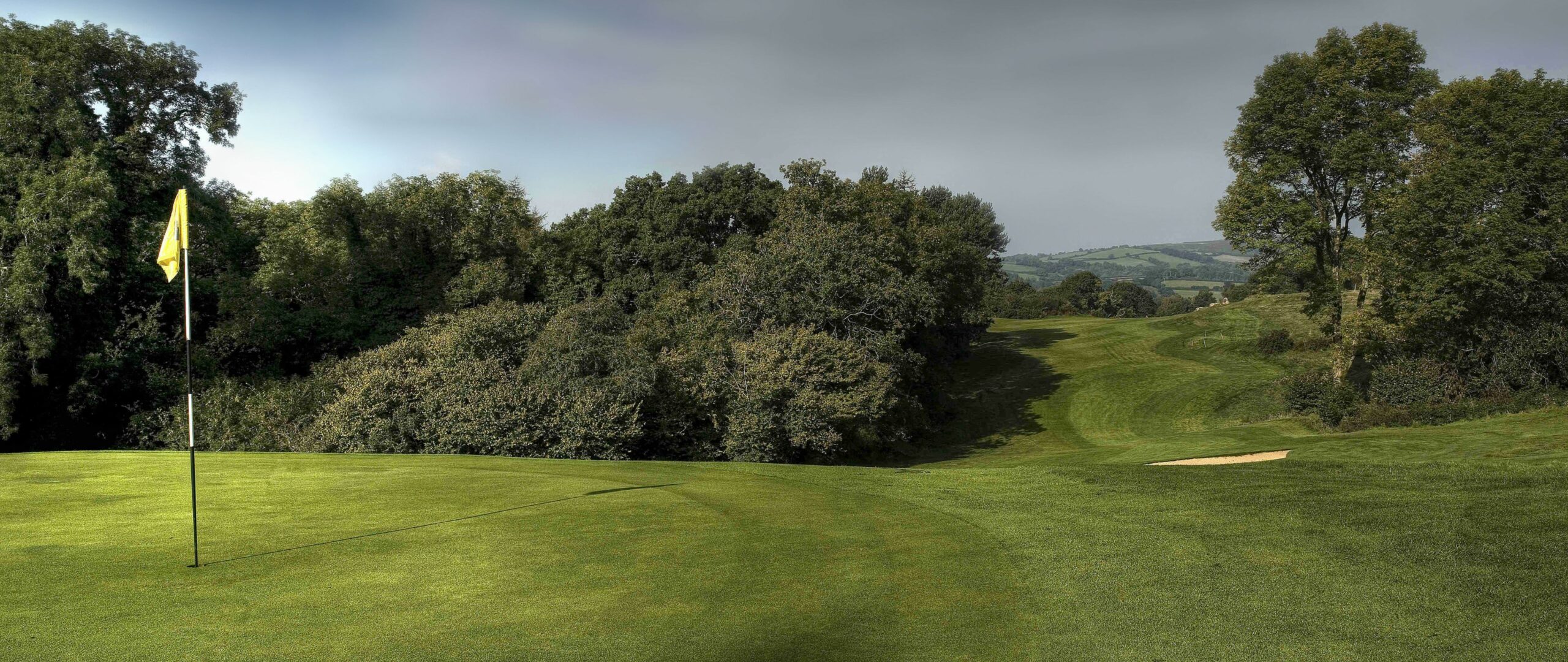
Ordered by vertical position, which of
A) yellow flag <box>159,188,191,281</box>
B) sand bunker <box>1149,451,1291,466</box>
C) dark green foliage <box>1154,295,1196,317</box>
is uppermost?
dark green foliage <box>1154,295,1196,317</box>

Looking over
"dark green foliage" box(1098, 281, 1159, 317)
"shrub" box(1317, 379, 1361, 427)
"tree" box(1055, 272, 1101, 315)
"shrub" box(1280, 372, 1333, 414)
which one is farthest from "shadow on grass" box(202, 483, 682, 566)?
"tree" box(1055, 272, 1101, 315)

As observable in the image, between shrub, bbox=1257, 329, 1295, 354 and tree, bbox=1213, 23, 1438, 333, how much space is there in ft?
50.9

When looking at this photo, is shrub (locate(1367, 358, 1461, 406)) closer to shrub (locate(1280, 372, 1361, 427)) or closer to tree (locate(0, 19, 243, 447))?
shrub (locate(1280, 372, 1361, 427))

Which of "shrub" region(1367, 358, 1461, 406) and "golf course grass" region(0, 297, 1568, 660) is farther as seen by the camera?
"shrub" region(1367, 358, 1461, 406)

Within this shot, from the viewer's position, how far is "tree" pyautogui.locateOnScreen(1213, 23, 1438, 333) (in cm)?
3681

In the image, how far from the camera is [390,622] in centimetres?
835

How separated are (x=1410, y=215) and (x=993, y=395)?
25447 mm

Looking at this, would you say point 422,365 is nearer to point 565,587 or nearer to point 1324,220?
point 565,587

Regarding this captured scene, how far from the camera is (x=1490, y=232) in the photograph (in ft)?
106

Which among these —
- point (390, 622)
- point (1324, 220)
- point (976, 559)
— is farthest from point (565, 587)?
point (1324, 220)

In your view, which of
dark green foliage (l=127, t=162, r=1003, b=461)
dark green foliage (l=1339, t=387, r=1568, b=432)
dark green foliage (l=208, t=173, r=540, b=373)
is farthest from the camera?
dark green foliage (l=208, t=173, r=540, b=373)

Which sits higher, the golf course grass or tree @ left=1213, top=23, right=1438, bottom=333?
tree @ left=1213, top=23, right=1438, bottom=333

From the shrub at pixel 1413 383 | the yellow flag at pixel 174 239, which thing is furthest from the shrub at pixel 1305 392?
the yellow flag at pixel 174 239

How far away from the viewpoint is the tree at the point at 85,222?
33.4 metres
